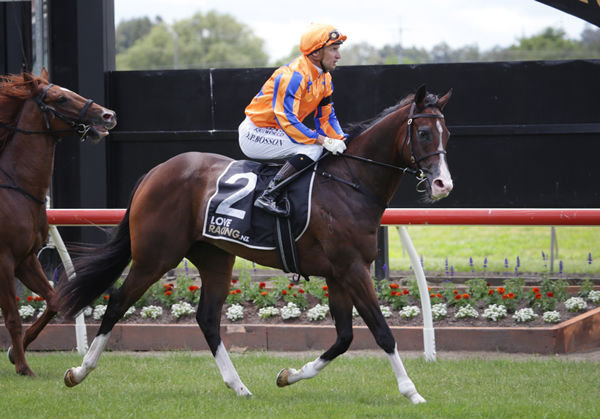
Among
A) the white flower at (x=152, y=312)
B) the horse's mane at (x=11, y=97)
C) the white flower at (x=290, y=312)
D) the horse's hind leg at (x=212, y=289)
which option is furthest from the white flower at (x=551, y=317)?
the horse's mane at (x=11, y=97)

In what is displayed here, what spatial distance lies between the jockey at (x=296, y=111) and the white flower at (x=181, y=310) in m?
2.07

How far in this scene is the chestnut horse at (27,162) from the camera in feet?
19.1

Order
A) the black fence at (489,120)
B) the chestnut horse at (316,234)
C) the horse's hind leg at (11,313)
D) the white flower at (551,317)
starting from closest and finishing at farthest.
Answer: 1. the chestnut horse at (316,234)
2. the horse's hind leg at (11,313)
3. the white flower at (551,317)
4. the black fence at (489,120)

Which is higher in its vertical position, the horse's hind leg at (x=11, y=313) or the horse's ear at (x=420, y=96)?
the horse's ear at (x=420, y=96)

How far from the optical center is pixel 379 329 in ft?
16.1

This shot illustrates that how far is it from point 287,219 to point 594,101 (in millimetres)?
4164

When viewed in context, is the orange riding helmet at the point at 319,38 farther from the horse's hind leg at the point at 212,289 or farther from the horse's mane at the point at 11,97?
the horse's mane at the point at 11,97

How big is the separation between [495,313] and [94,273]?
317 centimetres

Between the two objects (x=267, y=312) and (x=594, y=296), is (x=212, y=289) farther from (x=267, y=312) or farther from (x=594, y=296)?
(x=594, y=296)

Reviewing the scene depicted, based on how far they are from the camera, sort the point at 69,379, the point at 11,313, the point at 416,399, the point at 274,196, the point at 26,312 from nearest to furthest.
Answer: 1. the point at 416,399
2. the point at 274,196
3. the point at 69,379
4. the point at 11,313
5. the point at 26,312

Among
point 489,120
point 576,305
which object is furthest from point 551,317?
point 489,120

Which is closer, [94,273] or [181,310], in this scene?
[94,273]

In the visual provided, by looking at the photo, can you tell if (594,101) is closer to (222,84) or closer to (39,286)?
(222,84)

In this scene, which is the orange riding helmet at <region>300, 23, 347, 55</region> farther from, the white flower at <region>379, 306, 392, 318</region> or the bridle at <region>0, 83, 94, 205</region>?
the white flower at <region>379, 306, 392, 318</region>
